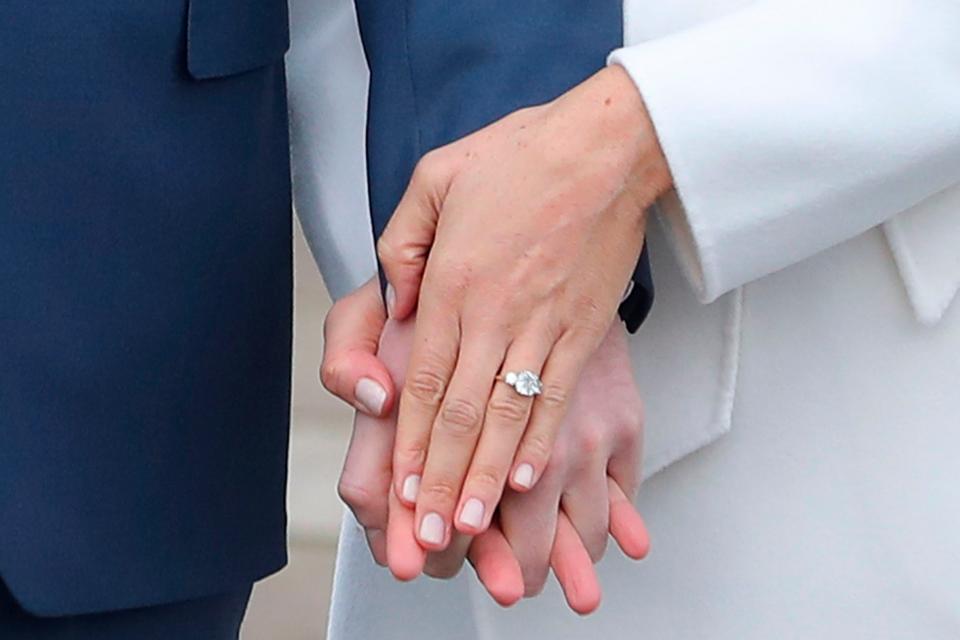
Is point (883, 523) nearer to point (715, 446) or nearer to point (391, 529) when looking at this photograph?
point (715, 446)

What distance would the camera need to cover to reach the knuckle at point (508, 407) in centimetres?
98

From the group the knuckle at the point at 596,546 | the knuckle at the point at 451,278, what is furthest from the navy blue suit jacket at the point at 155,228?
the knuckle at the point at 596,546

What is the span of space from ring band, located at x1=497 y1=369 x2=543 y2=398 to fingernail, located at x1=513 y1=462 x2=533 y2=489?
0.04m

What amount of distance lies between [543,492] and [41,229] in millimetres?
324

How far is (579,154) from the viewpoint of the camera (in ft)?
3.22

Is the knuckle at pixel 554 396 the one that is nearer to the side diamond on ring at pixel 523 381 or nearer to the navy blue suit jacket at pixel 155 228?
the side diamond on ring at pixel 523 381

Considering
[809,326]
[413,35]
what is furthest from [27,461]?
[809,326]

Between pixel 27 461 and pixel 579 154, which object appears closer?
pixel 579 154

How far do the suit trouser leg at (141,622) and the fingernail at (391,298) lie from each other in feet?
0.87

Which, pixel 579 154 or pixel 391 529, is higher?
pixel 579 154

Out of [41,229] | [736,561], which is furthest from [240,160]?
[736,561]

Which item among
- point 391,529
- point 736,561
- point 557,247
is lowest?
point 736,561

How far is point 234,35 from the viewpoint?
3.71 feet

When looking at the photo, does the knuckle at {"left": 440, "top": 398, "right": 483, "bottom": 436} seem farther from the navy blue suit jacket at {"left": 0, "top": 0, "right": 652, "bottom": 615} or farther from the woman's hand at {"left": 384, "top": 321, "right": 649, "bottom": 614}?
the navy blue suit jacket at {"left": 0, "top": 0, "right": 652, "bottom": 615}
